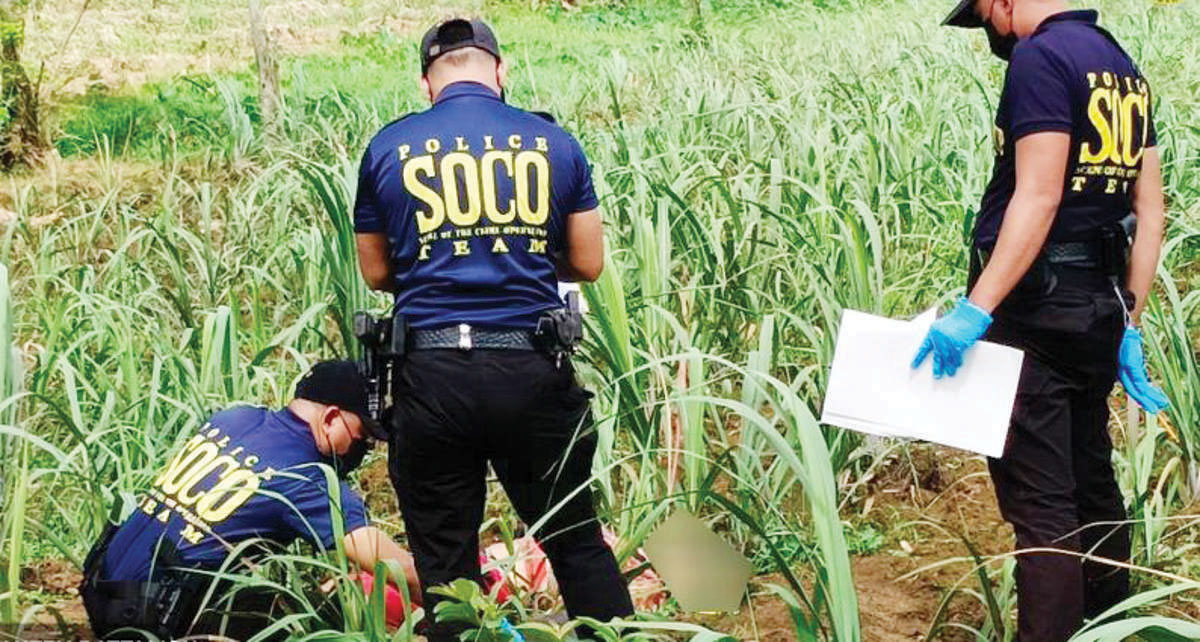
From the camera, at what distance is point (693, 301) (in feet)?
12.3

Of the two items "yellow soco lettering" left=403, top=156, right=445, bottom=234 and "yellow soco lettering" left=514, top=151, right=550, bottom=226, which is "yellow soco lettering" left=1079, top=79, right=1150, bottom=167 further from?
"yellow soco lettering" left=403, top=156, right=445, bottom=234

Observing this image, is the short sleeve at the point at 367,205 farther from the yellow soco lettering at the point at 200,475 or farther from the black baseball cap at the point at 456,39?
the yellow soco lettering at the point at 200,475

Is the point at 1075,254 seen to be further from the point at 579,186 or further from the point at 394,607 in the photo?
the point at 394,607

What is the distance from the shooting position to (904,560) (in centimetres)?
331

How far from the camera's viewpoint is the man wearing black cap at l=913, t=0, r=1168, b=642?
2.48 meters

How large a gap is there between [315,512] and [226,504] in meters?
0.17

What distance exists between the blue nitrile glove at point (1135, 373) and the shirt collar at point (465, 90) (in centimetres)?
133

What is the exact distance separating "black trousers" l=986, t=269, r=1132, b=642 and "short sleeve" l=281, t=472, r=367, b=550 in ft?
4.07

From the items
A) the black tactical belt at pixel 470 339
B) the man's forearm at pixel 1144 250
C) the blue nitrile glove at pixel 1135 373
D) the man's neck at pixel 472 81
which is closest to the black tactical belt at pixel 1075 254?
the man's forearm at pixel 1144 250

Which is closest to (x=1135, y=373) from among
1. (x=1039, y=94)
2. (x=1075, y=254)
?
(x=1075, y=254)

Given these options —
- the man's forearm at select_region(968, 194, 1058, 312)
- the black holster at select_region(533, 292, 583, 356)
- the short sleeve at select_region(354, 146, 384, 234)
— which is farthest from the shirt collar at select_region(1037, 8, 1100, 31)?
the short sleeve at select_region(354, 146, 384, 234)

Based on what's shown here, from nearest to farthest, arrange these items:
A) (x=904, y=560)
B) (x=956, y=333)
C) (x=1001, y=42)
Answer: (x=956, y=333), (x=1001, y=42), (x=904, y=560)

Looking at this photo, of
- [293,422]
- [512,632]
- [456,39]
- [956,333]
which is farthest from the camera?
[293,422]

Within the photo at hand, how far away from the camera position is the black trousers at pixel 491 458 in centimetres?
266
